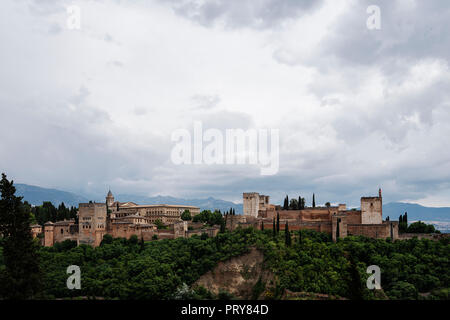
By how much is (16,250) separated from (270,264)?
2602 centimetres

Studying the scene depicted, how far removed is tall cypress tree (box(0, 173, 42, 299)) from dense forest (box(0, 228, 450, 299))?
1067 centimetres

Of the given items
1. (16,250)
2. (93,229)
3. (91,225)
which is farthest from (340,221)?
(16,250)

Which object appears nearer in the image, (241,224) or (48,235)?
(48,235)

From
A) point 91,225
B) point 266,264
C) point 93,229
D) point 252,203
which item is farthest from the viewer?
point 252,203

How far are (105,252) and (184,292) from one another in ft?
50.2

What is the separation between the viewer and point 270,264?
147 ft

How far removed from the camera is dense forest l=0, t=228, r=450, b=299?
40.2 m

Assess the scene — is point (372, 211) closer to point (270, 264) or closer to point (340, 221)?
point (340, 221)

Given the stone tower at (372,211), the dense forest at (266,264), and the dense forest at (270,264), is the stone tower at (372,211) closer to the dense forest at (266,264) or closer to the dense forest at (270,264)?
the dense forest at (266,264)

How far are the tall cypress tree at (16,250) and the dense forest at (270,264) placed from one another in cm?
1067

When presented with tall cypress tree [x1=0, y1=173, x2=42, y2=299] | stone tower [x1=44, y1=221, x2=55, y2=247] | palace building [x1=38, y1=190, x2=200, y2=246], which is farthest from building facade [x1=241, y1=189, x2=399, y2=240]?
tall cypress tree [x1=0, y1=173, x2=42, y2=299]

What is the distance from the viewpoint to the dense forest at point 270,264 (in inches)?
1585
